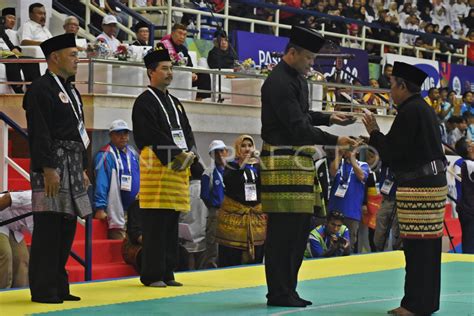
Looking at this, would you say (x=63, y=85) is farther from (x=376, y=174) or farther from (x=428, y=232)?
(x=376, y=174)

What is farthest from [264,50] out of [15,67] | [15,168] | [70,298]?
[70,298]

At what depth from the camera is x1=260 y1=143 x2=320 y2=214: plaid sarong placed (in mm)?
9414

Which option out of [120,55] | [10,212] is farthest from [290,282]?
[120,55]

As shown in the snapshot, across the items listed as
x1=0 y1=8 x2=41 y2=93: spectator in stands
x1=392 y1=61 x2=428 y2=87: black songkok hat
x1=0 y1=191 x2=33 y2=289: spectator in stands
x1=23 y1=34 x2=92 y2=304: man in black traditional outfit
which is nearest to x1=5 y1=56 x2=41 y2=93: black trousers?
x1=0 y1=8 x2=41 y2=93: spectator in stands

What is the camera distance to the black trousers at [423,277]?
8.88m

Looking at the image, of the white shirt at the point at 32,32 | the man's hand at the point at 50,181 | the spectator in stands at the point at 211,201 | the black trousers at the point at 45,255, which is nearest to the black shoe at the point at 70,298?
the black trousers at the point at 45,255

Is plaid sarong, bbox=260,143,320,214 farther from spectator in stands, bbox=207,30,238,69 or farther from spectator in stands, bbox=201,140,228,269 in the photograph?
Result: spectator in stands, bbox=207,30,238,69

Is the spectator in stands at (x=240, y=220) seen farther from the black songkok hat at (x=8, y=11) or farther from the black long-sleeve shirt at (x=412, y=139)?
the black long-sleeve shirt at (x=412, y=139)

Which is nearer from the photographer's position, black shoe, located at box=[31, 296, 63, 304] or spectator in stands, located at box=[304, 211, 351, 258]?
black shoe, located at box=[31, 296, 63, 304]

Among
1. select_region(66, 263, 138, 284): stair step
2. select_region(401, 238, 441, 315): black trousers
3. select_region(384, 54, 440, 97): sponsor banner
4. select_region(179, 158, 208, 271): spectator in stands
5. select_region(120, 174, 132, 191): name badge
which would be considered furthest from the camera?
select_region(384, 54, 440, 97): sponsor banner

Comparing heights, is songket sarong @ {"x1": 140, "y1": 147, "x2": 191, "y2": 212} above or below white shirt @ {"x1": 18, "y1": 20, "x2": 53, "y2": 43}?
below

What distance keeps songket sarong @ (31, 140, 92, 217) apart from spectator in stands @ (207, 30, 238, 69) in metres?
9.57

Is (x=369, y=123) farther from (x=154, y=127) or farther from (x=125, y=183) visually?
(x=125, y=183)

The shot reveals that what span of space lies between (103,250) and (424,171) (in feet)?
18.0
